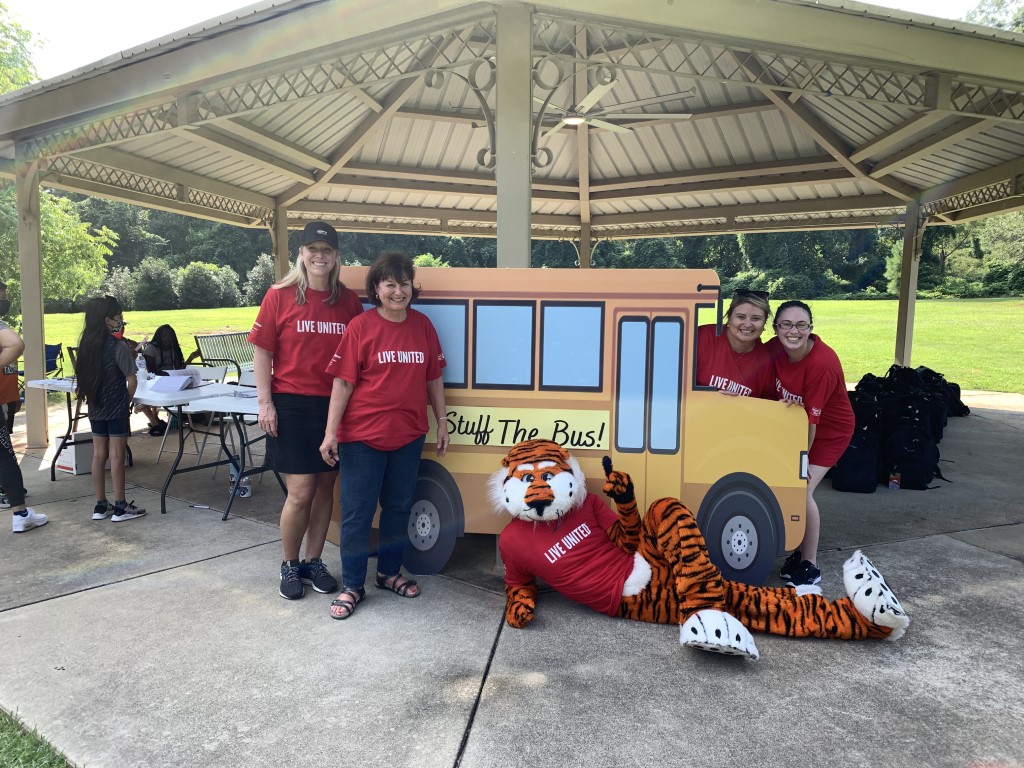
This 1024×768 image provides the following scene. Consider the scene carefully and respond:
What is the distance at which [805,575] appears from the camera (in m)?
4.06

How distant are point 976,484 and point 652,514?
4.98m

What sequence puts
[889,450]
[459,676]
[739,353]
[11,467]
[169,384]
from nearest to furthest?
1. [459,676]
2. [739,353]
3. [11,467]
4. [169,384]
5. [889,450]

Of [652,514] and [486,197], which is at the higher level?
[486,197]

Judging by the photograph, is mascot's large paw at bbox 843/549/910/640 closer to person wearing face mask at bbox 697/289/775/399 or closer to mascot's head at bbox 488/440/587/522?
person wearing face mask at bbox 697/289/775/399

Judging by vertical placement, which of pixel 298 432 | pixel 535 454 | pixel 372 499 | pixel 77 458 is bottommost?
pixel 77 458

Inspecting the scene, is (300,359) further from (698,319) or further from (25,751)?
(698,319)

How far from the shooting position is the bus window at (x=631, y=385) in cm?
392

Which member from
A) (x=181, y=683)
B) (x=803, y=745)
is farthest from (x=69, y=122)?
(x=803, y=745)

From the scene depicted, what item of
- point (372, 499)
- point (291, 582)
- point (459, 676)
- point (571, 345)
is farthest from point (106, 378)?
point (459, 676)

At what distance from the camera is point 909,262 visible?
1302 centimetres

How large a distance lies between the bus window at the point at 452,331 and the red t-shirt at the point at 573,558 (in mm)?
1026

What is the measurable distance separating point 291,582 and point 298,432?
0.91 meters

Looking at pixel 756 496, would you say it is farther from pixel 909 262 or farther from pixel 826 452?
pixel 909 262

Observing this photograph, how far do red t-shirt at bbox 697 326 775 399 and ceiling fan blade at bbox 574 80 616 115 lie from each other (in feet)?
14.6
